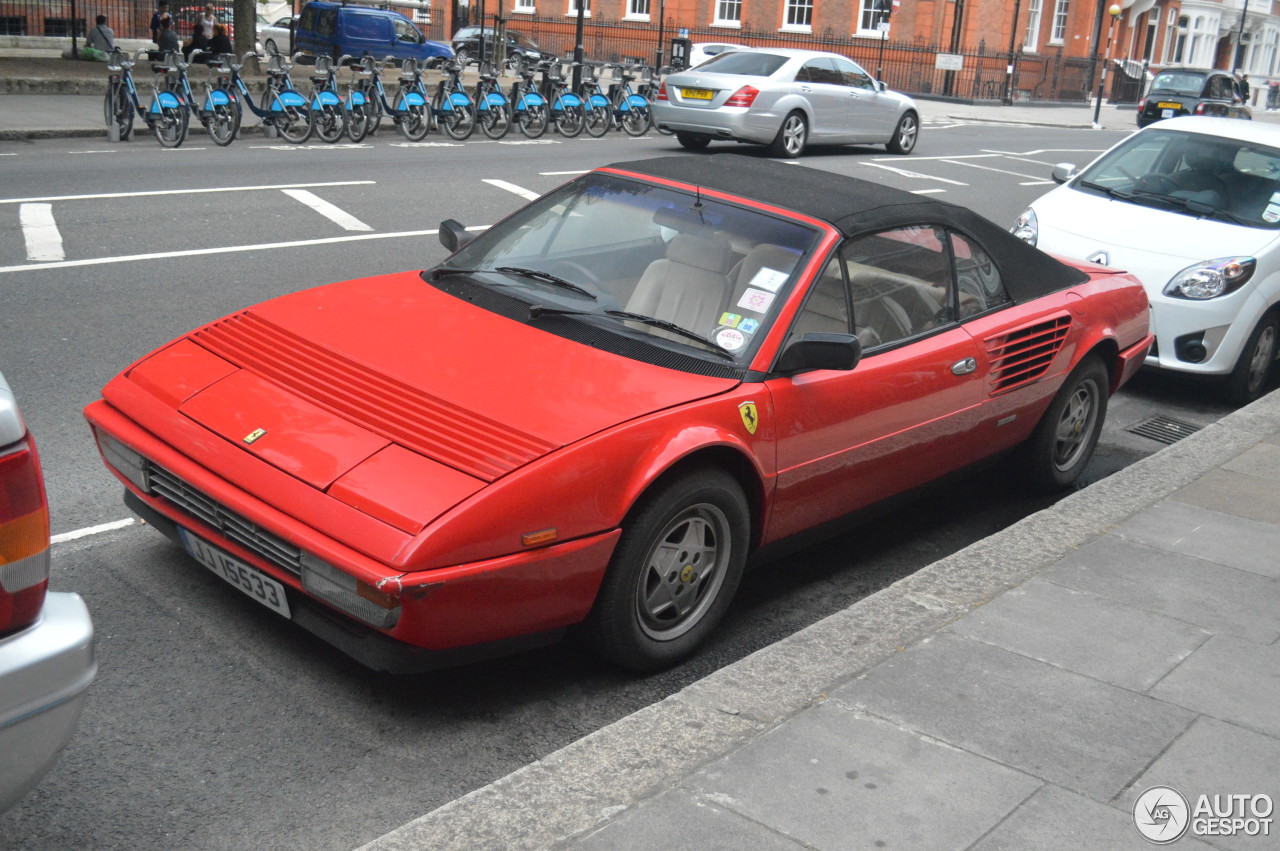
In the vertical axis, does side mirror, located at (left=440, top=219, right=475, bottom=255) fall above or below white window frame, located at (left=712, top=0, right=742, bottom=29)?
below

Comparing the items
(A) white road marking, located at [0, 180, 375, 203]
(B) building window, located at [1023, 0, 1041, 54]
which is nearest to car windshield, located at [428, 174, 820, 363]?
(A) white road marking, located at [0, 180, 375, 203]

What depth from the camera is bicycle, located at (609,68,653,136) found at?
73.2 ft

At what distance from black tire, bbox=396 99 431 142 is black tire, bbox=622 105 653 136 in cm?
446

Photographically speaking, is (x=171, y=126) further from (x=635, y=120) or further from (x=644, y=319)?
(x=644, y=319)

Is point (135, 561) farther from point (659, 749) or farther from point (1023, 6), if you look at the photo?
point (1023, 6)

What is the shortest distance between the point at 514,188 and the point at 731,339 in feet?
34.7

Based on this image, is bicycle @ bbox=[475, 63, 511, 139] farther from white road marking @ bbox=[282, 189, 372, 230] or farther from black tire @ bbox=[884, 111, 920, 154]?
white road marking @ bbox=[282, 189, 372, 230]

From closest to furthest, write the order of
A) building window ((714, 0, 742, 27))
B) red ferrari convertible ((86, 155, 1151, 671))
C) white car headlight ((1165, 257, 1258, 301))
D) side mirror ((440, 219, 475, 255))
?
red ferrari convertible ((86, 155, 1151, 671))
side mirror ((440, 219, 475, 255))
white car headlight ((1165, 257, 1258, 301))
building window ((714, 0, 742, 27))

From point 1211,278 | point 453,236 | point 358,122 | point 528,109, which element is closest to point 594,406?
point 453,236

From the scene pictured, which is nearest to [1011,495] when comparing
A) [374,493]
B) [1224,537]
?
[1224,537]

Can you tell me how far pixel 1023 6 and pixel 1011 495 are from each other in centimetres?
4779

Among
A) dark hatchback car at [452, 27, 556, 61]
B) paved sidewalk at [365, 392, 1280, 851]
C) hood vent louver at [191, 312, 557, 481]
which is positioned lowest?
paved sidewalk at [365, 392, 1280, 851]

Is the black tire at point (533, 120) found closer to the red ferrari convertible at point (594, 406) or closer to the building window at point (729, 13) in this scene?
the red ferrari convertible at point (594, 406)

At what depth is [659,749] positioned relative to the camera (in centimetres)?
329
